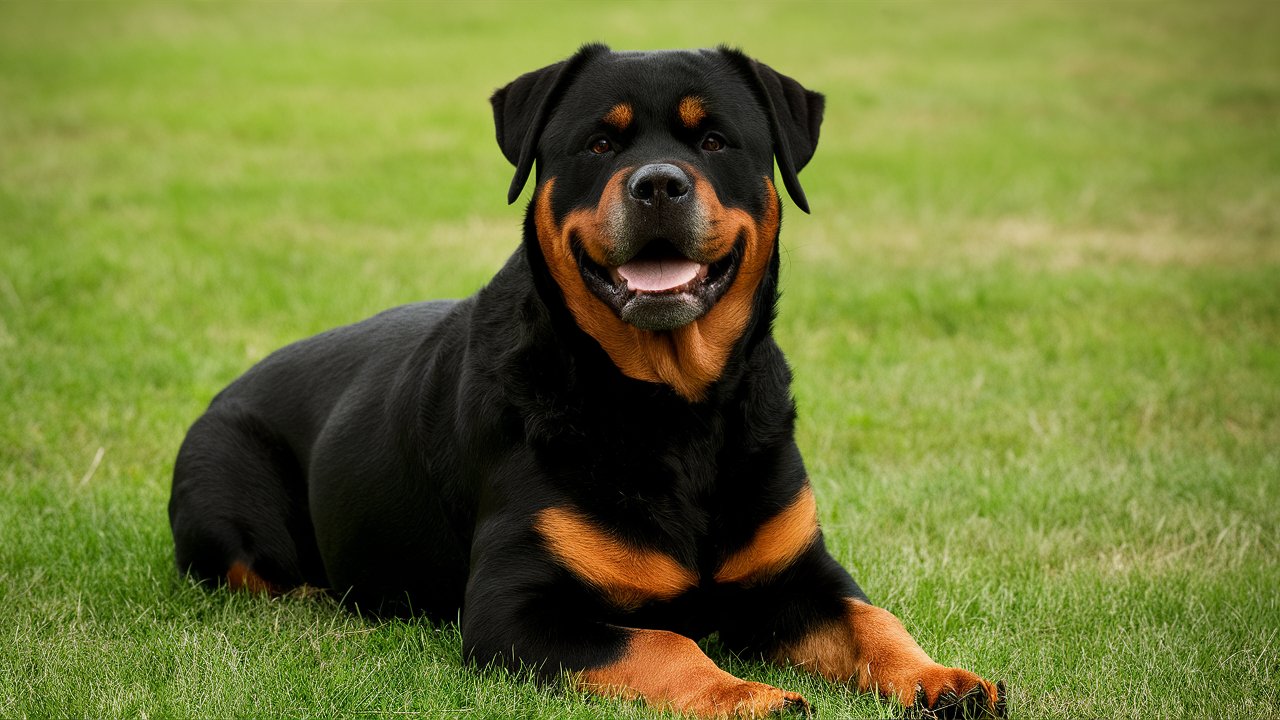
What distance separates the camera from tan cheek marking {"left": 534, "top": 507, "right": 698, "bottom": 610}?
370cm

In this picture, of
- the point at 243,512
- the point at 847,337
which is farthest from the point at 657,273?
the point at 847,337

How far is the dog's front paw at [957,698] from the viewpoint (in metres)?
3.47

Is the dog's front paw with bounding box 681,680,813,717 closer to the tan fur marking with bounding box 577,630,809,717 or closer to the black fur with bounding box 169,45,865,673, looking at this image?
the tan fur marking with bounding box 577,630,809,717

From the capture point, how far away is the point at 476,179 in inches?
559

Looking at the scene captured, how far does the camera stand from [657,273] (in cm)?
383

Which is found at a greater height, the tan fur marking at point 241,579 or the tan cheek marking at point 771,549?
the tan cheek marking at point 771,549

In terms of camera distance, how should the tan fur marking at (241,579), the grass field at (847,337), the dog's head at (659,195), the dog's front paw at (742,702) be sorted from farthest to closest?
the tan fur marking at (241,579), the grass field at (847,337), the dog's head at (659,195), the dog's front paw at (742,702)

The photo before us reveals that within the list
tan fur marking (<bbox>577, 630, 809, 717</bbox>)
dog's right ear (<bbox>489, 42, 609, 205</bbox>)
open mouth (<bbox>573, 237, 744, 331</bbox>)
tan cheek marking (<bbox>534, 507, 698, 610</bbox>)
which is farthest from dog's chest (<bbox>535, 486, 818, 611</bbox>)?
dog's right ear (<bbox>489, 42, 609, 205</bbox>)

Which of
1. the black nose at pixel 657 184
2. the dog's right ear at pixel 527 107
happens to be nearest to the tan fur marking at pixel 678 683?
the black nose at pixel 657 184

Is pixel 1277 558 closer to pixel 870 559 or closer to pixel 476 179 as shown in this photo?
pixel 870 559

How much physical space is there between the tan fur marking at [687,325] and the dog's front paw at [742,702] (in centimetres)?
91

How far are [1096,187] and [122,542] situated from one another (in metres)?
11.2

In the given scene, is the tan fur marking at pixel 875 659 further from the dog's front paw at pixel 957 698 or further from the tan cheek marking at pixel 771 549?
the tan cheek marking at pixel 771 549

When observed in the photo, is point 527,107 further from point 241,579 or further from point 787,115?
point 241,579
